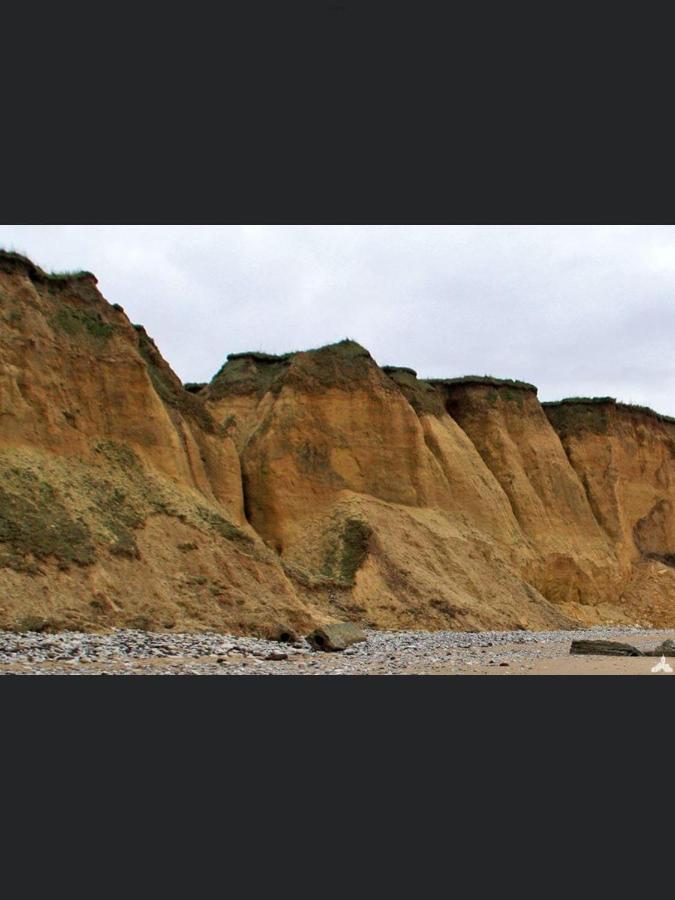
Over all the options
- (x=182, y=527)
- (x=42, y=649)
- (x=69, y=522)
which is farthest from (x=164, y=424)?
(x=42, y=649)

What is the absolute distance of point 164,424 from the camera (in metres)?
26.1

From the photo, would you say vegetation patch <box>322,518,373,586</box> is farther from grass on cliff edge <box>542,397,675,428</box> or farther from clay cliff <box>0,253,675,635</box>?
grass on cliff edge <box>542,397,675,428</box>

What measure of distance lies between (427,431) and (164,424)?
15.7 meters

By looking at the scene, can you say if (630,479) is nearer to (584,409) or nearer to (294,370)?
(584,409)

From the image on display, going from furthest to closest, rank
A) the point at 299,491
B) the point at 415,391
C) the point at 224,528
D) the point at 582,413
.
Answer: the point at 582,413 < the point at 415,391 < the point at 299,491 < the point at 224,528

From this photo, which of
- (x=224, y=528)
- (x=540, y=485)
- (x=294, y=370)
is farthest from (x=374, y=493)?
(x=540, y=485)

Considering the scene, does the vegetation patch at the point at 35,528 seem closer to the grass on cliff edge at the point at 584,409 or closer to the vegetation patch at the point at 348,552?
the vegetation patch at the point at 348,552

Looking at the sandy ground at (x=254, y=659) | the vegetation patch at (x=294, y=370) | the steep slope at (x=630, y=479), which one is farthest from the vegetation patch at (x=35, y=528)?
the steep slope at (x=630, y=479)

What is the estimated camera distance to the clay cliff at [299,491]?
818 inches

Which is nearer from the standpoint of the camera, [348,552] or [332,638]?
[332,638]

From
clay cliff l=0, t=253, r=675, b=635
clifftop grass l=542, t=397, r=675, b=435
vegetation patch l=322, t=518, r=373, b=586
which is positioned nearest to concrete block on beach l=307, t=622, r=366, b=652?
clay cliff l=0, t=253, r=675, b=635

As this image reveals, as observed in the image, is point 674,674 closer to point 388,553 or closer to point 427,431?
point 388,553

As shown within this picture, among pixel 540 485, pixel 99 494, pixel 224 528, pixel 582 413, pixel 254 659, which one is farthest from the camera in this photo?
pixel 582 413

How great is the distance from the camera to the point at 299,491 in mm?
33219
